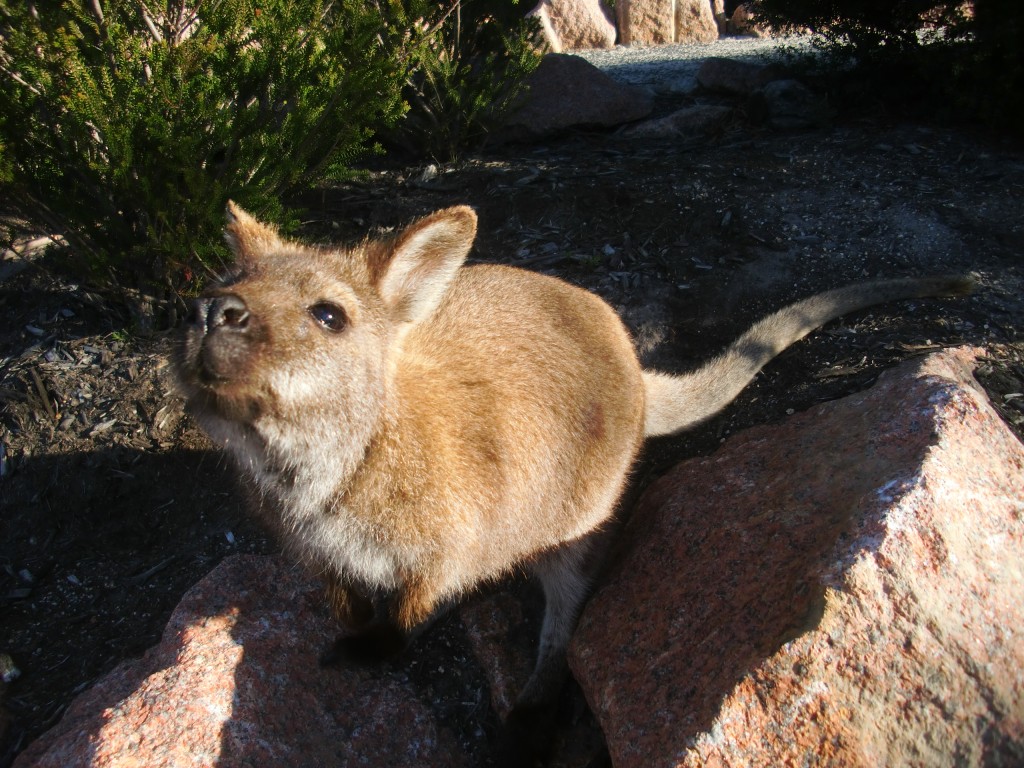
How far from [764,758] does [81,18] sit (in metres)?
4.75

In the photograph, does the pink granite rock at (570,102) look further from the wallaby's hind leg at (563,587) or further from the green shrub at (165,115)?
the wallaby's hind leg at (563,587)

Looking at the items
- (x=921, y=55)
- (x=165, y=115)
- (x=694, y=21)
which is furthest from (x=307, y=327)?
(x=694, y=21)

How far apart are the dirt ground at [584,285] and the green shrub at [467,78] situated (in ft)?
1.07

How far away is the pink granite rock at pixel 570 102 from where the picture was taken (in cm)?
730

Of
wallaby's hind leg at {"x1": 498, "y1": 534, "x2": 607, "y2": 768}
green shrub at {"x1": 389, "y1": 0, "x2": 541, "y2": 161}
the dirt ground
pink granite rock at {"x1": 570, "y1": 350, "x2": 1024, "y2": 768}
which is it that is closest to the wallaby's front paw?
the dirt ground

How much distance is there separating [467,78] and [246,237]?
4.00 m

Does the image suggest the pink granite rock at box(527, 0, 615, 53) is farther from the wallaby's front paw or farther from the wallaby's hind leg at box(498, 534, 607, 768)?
the wallaby's front paw

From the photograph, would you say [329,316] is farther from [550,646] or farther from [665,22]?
[665,22]

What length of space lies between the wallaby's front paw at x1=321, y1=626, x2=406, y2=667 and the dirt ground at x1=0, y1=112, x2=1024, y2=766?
248mm

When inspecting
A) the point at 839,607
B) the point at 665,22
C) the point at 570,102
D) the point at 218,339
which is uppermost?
the point at 218,339

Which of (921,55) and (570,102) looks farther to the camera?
(570,102)

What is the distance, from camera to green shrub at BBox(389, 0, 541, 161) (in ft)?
21.1

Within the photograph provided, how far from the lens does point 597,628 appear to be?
3.57 meters

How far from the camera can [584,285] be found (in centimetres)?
554
